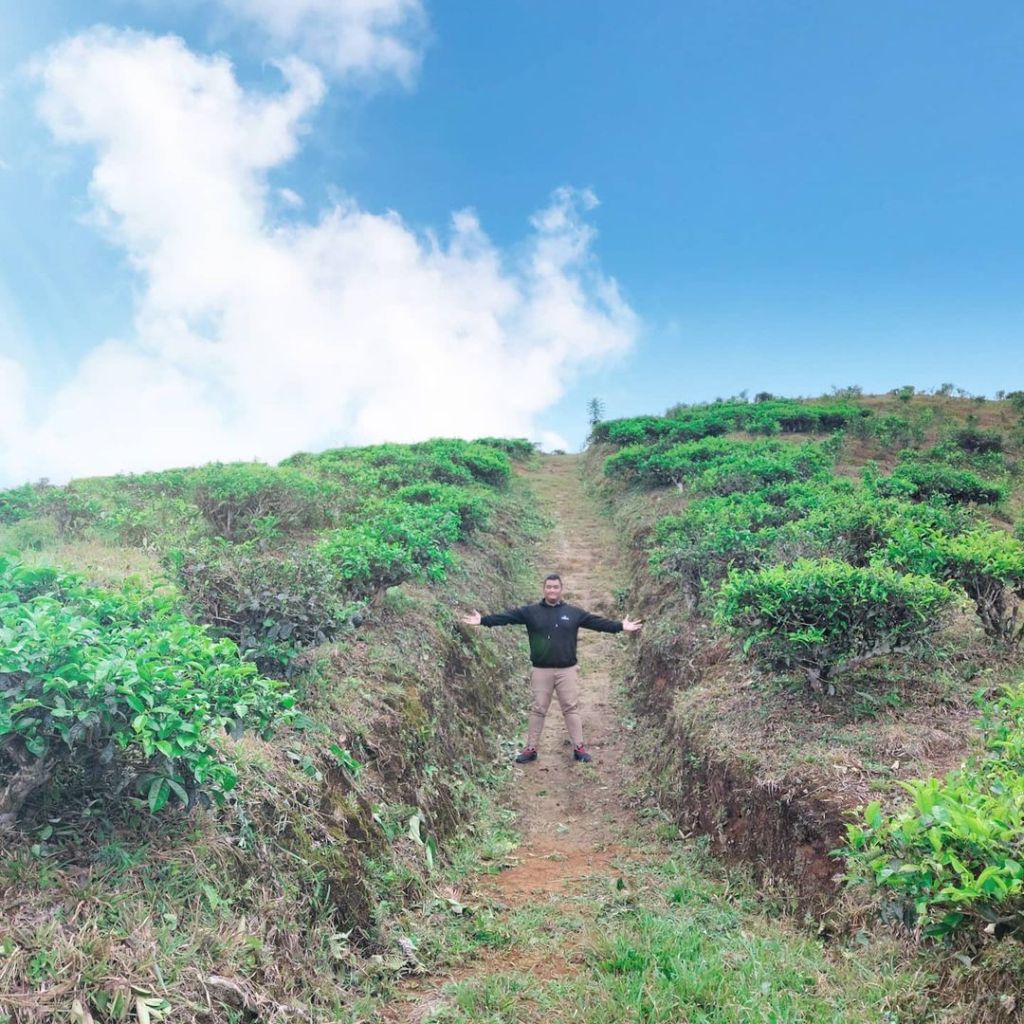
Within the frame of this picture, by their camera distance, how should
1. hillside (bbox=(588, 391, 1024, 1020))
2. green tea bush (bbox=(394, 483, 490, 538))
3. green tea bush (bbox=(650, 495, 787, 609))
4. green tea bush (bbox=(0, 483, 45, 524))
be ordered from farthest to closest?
green tea bush (bbox=(394, 483, 490, 538)) < green tea bush (bbox=(0, 483, 45, 524)) < green tea bush (bbox=(650, 495, 787, 609)) < hillside (bbox=(588, 391, 1024, 1020))

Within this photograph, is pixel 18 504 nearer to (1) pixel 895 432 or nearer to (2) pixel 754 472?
(2) pixel 754 472

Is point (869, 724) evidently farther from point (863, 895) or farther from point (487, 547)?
point (487, 547)

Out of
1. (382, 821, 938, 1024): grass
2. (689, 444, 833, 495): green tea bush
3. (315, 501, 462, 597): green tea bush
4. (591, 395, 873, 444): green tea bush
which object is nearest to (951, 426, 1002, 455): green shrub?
(591, 395, 873, 444): green tea bush

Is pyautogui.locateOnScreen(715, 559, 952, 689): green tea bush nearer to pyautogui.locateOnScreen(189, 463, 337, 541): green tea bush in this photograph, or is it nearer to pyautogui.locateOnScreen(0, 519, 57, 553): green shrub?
pyautogui.locateOnScreen(189, 463, 337, 541): green tea bush

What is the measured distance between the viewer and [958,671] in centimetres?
688

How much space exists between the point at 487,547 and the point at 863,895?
10.8 meters

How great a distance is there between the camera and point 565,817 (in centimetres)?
743

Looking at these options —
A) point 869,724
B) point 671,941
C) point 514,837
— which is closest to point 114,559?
point 514,837

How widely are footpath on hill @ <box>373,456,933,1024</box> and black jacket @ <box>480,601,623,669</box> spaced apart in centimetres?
139

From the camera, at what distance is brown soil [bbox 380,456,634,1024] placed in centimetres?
457

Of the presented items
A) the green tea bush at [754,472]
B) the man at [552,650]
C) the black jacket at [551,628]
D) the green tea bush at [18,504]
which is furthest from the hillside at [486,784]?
the green tea bush at [754,472]

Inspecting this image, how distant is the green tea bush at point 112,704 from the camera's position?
3506mm

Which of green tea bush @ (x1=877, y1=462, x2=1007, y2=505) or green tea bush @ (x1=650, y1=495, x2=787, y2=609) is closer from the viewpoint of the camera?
green tea bush @ (x1=650, y1=495, x2=787, y2=609)

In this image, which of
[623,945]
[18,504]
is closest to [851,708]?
[623,945]
